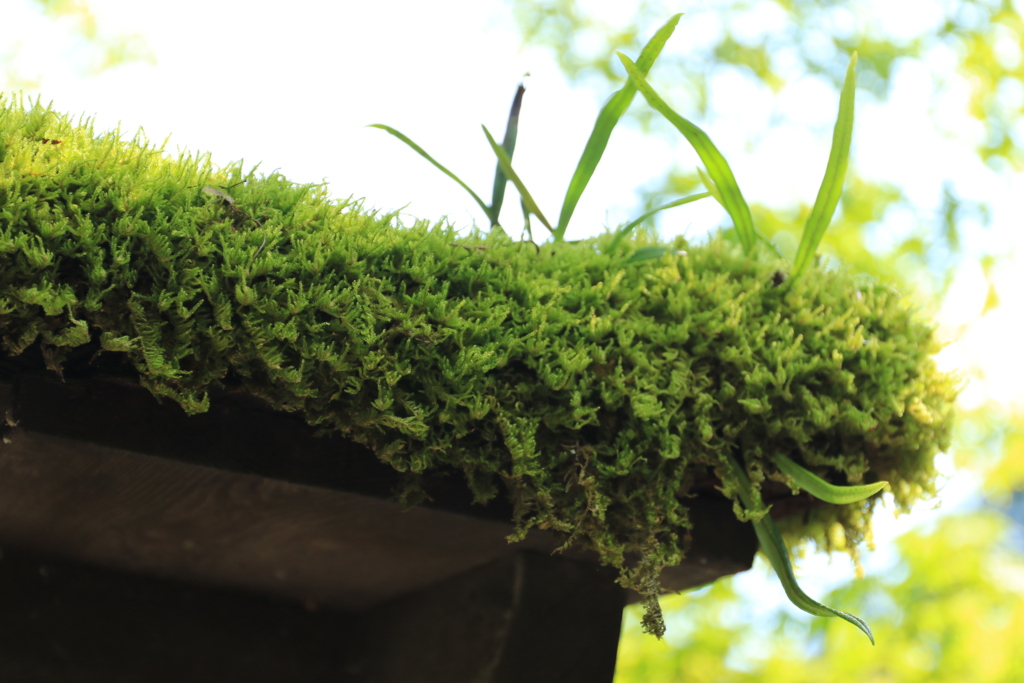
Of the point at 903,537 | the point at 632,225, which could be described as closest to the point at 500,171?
the point at 632,225

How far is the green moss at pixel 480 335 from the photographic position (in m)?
0.43

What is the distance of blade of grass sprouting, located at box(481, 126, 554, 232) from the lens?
2.27ft

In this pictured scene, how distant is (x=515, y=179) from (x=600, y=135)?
0.10 metres

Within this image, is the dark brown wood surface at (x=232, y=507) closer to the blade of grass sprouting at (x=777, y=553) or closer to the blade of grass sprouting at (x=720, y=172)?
the blade of grass sprouting at (x=777, y=553)

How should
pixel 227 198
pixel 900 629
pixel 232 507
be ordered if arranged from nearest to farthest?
pixel 227 198 < pixel 232 507 < pixel 900 629

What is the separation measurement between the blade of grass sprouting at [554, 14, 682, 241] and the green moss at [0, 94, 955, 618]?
7 centimetres

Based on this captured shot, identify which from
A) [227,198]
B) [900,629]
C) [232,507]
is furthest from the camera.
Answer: [900,629]

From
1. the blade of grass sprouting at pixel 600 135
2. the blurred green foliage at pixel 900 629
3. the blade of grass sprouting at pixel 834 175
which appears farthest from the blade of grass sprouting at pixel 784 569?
the blurred green foliage at pixel 900 629

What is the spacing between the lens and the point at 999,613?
202cm

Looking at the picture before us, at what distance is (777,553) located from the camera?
2.04ft

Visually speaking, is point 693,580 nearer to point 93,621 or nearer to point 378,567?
point 378,567

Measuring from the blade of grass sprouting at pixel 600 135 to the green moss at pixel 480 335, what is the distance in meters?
0.07

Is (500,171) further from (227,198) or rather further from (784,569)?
(784,569)

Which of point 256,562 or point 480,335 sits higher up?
point 480,335
